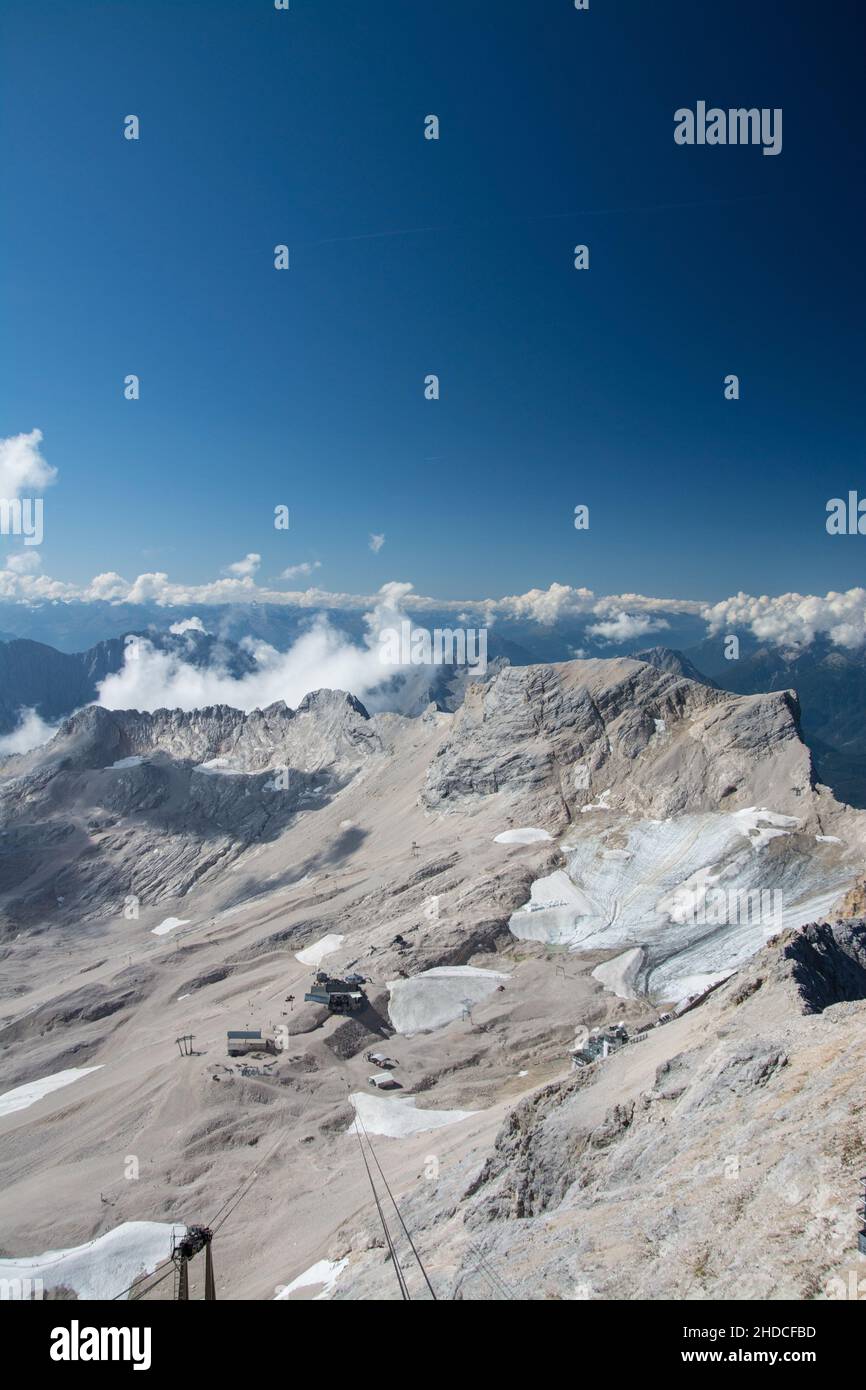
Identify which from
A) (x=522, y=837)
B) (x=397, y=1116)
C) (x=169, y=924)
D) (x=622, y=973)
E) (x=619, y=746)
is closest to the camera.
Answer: (x=397, y=1116)

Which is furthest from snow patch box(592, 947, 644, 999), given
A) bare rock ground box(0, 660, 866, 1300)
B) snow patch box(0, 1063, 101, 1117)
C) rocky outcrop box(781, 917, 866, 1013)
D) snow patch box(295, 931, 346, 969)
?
snow patch box(0, 1063, 101, 1117)

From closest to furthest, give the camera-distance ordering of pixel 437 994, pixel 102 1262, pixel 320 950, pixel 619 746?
pixel 102 1262, pixel 437 994, pixel 320 950, pixel 619 746

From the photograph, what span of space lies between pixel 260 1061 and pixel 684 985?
139 feet

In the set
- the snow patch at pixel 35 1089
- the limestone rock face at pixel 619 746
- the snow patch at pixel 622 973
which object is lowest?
the snow patch at pixel 35 1089

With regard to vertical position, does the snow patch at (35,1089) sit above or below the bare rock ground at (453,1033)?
below

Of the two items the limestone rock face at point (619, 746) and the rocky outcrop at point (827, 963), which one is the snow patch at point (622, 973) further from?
the limestone rock face at point (619, 746)

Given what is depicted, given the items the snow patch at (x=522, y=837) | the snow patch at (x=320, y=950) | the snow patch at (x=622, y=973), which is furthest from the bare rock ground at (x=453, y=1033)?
the snow patch at (x=522, y=837)

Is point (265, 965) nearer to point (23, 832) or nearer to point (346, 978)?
point (346, 978)

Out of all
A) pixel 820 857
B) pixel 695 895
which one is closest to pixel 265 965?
pixel 695 895

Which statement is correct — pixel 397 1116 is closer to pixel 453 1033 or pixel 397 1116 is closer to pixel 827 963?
pixel 453 1033

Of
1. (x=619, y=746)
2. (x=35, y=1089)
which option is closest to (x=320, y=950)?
(x=35, y=1089)

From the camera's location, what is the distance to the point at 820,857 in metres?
77.3

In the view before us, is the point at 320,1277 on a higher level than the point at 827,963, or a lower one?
lower
